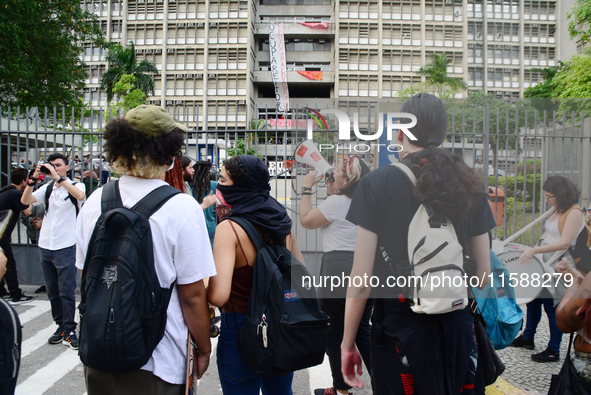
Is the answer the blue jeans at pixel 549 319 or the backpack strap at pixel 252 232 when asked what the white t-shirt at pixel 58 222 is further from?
the blue jeans at pixel 549 319

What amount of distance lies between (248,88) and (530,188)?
43.1 metres

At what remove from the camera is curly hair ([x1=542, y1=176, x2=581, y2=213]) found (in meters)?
4.01

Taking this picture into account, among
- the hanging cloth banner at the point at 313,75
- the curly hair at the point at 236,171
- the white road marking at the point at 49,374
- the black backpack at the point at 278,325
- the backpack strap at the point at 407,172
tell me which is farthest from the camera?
the hanging cloth banner at the point at 313,75

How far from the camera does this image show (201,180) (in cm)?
520

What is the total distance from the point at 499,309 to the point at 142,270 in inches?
78.3

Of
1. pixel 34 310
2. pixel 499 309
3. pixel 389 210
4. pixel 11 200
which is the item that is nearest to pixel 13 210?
pixel 11 200

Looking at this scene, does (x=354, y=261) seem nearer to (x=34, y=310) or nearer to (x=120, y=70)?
(x=34, y=310)

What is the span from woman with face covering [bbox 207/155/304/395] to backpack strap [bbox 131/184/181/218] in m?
0.51

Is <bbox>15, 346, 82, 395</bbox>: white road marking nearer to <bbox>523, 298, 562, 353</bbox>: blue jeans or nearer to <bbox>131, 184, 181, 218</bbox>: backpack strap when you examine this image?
<bbox>131, 184, 181, 218</bbox>: backpack strap

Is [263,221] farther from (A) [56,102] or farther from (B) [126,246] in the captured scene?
(A) [56,102]

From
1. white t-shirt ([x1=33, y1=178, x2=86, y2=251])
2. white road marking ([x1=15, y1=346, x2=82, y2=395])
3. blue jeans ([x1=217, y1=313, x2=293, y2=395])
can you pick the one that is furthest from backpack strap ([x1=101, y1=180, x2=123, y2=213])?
white t-shirt ([x1=33, y1=178, x2=86, y2=251])

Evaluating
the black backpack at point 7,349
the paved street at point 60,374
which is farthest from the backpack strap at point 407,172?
the paved street at point 60,374

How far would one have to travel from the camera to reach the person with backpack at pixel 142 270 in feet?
4.93

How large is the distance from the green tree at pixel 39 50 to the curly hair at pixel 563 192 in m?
17.2
